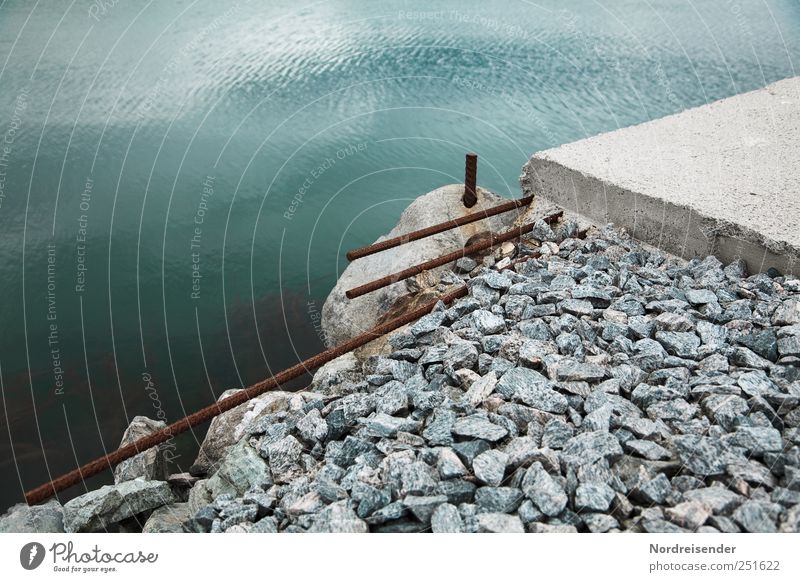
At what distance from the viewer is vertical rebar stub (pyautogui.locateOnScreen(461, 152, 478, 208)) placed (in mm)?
4969

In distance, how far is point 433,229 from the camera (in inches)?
180

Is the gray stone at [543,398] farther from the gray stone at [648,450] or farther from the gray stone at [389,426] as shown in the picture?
the gray stone at [389,426]

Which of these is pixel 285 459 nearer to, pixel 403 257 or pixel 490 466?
pixel 490 466

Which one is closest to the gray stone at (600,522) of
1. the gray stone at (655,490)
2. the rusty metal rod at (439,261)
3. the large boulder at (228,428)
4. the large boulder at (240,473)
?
the gray stone at (655,490)

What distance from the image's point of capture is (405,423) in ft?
8.70

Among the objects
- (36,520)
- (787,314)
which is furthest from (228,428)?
(787,314)

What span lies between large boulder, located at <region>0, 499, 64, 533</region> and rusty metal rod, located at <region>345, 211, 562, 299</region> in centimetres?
188

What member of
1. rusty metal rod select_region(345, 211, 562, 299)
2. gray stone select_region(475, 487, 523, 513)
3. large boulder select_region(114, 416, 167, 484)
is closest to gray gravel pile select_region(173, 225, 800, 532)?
gray stone select_region(475, 487, 523, 513)

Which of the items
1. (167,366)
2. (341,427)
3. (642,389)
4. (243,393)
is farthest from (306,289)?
(642,389)

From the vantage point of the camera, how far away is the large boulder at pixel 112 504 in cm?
294

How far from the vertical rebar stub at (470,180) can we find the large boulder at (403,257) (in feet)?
0.19

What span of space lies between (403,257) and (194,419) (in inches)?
93.8

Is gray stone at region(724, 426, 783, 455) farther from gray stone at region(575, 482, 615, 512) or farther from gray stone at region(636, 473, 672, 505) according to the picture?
gray stone at region(575, 482, 615, 512)

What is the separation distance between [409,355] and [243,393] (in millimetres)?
863
